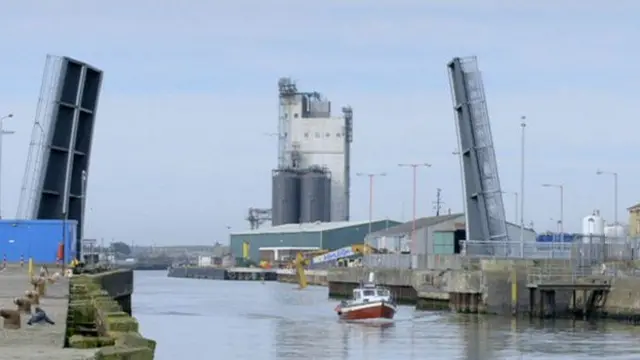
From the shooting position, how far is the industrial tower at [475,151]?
180 feet

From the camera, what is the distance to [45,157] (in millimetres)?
48250

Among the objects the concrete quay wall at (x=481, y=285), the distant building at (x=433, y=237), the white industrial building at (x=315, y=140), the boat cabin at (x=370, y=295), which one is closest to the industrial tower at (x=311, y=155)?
the white industrial building at (x=315, y=140)

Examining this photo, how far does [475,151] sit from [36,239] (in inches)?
703

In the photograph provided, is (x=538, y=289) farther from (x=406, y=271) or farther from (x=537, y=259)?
(x=406, y=271)

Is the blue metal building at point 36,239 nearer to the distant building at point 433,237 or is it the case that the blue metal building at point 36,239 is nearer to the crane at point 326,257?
the distant building at point 433,237

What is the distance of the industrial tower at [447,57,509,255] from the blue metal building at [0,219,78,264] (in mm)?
16061

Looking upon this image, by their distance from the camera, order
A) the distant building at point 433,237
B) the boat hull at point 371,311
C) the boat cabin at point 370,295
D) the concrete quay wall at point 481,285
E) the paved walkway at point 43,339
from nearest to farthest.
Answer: the paved walkway at point 43,339 → the boat hull at point 371,311 → the boat cabin at point 370,295 → the concrete quay wall at point 481,285 → the distant building at point 433,237

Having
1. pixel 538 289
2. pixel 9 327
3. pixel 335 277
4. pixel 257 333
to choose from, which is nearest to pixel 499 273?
pixel 538 289

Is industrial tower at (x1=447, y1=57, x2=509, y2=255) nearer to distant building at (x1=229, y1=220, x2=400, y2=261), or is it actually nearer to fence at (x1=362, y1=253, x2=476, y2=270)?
fence at (x1=362, y1=253, x2=476, y2=270)

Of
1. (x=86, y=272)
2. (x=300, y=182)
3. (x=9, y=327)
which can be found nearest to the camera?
(x=9, y=327)

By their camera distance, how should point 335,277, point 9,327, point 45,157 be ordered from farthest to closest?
1. point 335,277
2. point 45,157
3. point 9,327

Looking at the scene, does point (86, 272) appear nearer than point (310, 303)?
Yes

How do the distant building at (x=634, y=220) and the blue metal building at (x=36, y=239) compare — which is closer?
the blue metal building at (x=36, y=239)

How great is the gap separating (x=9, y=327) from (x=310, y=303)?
5416 cm
